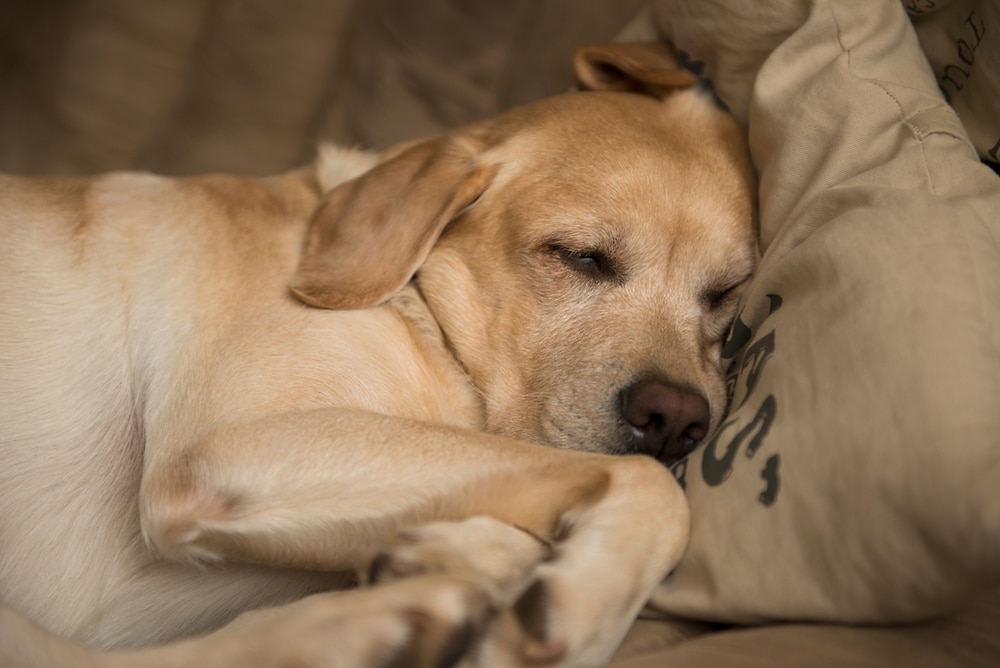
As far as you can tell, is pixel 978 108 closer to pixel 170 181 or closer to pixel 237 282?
pixel 237 282

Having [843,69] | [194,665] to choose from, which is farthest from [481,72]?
[194,665]

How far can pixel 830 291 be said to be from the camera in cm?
133

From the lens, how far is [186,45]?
125 inches

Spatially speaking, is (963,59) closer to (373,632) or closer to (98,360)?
(373,632)

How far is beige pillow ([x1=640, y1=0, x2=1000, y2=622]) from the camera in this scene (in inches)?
40.9

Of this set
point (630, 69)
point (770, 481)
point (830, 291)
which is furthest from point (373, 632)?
point (630, 69)

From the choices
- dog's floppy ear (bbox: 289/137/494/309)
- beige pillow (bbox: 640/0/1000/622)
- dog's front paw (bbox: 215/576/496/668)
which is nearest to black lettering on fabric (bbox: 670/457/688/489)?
beige pillow (bbox: 640/0/1000/622)

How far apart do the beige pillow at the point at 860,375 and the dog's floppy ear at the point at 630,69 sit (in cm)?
48

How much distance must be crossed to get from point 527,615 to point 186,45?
9.27ft

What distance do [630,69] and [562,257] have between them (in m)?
0.68

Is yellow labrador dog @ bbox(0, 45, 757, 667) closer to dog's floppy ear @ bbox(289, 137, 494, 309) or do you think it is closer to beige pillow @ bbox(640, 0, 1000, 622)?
dog's floppy ear @ bbox(289, 137, 494, 309)

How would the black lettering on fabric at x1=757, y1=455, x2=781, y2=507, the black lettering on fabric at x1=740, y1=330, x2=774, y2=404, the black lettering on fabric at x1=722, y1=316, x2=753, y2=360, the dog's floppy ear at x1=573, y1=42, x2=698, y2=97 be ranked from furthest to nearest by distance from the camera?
the dog's floppy ear at x1=573, y1=42, x2=698, y2=97 → the black lettering on fabric at x1=722, y1=316, x2=753, y2=360 → the black lettering on fabric at x1=740, y1=330, x2=774, y2=404 → the black lettering on fabric at x1=757, y1=455, x2=781, y2=507

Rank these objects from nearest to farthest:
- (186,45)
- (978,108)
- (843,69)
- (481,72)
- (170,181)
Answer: (843,69) → (978,108) → (170,181) → (481,72) → (186,45)

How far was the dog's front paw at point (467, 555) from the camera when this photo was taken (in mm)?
1259
